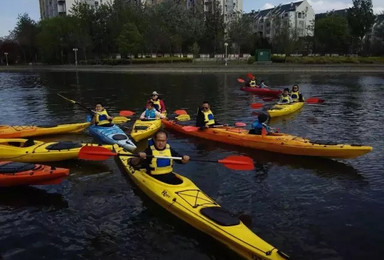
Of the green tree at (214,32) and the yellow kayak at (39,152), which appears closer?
the yellow kayak at (39,152)

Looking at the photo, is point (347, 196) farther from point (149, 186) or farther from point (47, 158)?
point (47, 158)

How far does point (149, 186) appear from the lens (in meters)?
8.40

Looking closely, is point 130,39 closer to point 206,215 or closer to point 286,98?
point 286,98

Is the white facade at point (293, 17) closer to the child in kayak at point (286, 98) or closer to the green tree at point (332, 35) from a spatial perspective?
the green tree at point (332, 35)

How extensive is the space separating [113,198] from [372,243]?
5.79m

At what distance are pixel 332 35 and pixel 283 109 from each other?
60.1 metres

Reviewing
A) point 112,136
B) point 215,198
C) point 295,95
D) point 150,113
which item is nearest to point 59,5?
point 295,95

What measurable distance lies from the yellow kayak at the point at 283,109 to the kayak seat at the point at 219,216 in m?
12.4

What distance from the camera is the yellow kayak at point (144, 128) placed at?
13844 mm

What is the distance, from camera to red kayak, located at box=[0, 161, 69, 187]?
351 inches

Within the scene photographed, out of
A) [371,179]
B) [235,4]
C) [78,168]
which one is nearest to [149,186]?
[78,168]

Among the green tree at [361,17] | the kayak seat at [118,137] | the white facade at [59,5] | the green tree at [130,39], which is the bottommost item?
the kayak seat at [118,137]

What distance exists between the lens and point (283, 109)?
62.3 feet

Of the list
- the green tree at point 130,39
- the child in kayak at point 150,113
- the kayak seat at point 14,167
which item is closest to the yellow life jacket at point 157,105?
the child in kayak at point 150,113
